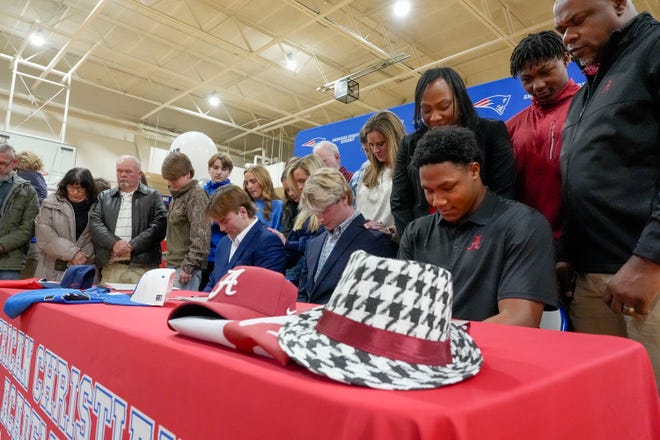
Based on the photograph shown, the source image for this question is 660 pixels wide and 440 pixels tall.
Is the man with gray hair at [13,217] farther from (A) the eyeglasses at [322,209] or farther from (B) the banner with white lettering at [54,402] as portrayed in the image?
(A) the eyeglasses at [322,209]

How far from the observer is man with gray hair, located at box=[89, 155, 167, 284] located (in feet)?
8.89

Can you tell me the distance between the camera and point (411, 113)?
4223 millimetres

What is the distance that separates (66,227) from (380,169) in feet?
7.05

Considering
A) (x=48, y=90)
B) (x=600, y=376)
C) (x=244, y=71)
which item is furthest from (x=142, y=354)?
(x=48, y=90)

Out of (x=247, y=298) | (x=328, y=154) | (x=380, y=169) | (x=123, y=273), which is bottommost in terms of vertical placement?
(x=123, y=273)

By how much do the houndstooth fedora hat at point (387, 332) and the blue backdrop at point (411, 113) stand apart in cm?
258

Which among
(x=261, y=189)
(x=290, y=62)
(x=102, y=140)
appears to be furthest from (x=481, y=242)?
(x=102, y=140)

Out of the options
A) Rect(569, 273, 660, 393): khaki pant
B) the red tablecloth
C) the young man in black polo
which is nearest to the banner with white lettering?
the red tablecloth

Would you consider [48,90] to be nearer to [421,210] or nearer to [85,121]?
[85,121]

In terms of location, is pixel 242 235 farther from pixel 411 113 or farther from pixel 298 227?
pixel 411 113

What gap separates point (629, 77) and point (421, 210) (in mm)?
746

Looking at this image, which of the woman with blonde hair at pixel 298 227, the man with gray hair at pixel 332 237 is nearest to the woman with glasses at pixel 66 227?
the woman with blonde hair at pixel 298 227

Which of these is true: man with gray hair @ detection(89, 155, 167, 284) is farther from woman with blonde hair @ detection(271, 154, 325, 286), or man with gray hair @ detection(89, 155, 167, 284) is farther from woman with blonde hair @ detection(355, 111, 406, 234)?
woman with blonde hair @ detection(355, 111, 406, 234)

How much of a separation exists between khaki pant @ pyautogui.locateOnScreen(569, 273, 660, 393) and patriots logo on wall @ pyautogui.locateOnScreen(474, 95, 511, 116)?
249 centimetres
